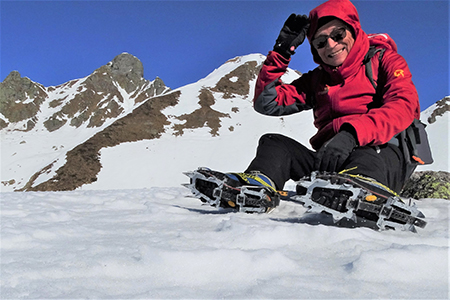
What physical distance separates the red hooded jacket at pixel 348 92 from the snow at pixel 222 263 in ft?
2.62

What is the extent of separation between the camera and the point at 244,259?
119 cm

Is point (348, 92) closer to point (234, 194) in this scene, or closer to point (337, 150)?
point (337, 150)

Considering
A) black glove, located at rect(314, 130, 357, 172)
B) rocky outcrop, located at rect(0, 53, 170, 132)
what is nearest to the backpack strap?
black glove, located at rect(314, 130, 357, 172)

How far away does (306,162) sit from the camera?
2.59 metres

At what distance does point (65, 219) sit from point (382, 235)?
2.26 metres

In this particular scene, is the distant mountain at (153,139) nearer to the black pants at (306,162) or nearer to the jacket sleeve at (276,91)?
the jacket sleeve at (276,91)

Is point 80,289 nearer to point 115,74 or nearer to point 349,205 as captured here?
point 349,205

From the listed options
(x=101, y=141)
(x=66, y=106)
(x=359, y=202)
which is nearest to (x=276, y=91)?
(x=359, y=202)

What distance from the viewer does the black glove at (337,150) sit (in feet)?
6.42

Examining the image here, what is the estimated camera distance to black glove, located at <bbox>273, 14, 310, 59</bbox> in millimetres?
2520

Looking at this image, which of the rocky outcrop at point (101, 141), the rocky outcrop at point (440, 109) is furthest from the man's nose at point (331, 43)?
the rocky outcrop at point (440, 109)

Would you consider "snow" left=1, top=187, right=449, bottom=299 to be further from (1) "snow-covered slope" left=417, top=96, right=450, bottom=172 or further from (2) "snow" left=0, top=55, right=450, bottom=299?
(1) "snow-covered slope" left=417, top=96, right=450, bottom=172

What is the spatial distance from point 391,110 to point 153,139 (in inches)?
734

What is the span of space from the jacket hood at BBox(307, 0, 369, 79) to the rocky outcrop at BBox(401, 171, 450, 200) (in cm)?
204
